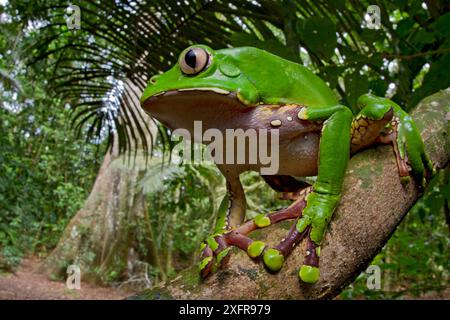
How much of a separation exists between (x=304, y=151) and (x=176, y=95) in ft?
1.07

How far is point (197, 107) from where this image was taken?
3.18ft

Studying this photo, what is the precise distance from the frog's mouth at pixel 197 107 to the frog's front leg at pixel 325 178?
0.16 metres

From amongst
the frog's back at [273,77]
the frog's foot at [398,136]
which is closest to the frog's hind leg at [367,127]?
the frog's foot at [398,136]

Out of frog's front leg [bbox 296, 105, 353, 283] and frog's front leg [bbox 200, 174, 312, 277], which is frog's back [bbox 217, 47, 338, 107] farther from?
frog's front leg [bbox 200, 174, 312, 277]

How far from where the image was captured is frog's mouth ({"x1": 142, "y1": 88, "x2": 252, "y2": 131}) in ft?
3.09

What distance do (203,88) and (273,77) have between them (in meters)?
0.18

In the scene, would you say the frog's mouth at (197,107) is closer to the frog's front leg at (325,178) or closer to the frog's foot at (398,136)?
the frog's front leg at (325,178)

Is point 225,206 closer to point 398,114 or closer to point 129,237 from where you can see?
point 398,114

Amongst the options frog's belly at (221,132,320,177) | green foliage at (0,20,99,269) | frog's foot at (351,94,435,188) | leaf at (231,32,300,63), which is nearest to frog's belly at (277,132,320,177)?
frog's belly at (221,132,320,177)

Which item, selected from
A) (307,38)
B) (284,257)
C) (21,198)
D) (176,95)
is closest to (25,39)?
(21,198)

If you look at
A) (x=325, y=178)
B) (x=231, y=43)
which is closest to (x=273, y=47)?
(x=231, y=43)

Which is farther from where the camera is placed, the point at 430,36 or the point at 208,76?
the point at 430,36

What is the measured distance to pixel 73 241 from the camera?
7145 millimetres

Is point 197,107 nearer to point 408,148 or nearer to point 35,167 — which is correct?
point 408,148
